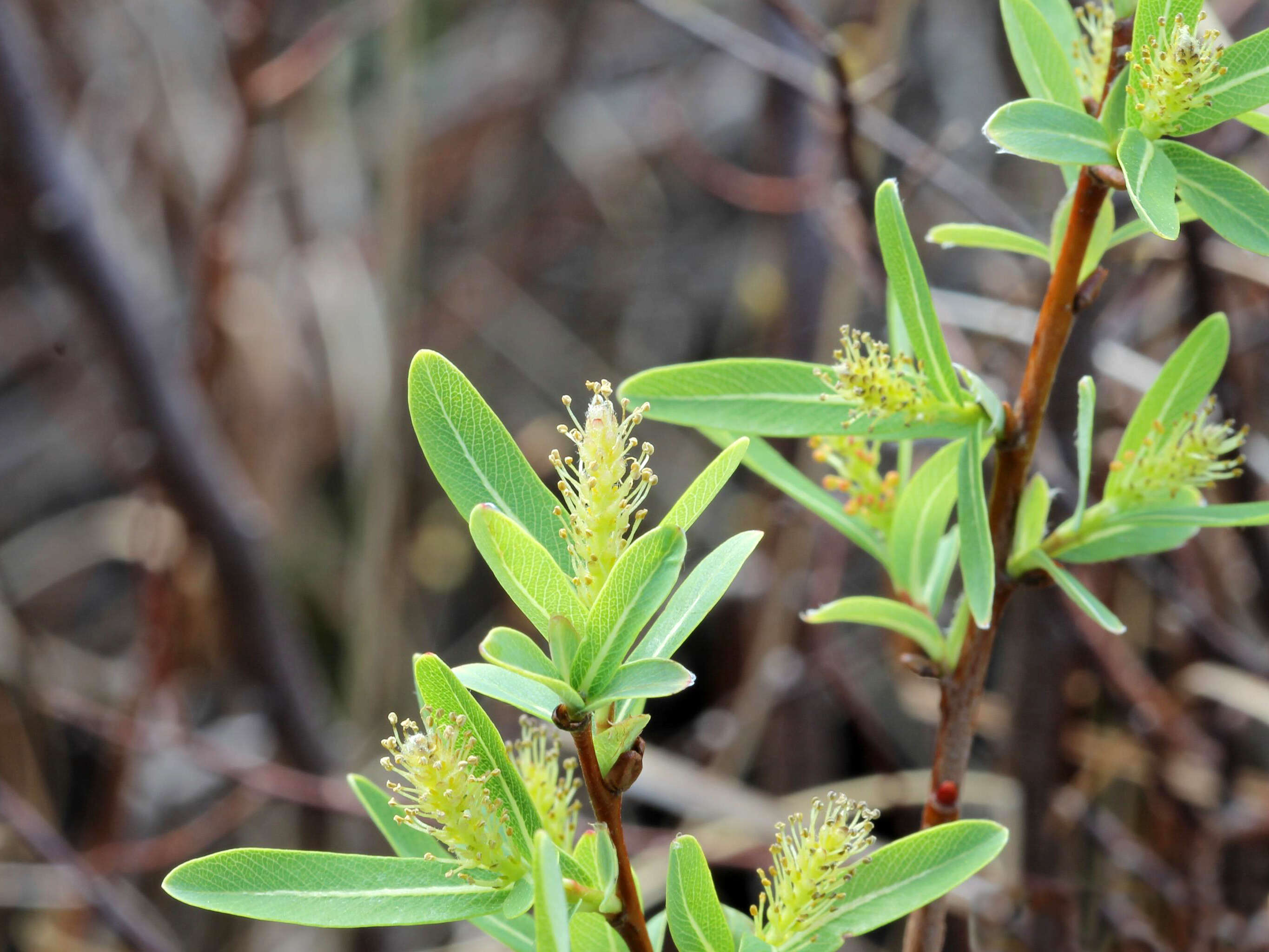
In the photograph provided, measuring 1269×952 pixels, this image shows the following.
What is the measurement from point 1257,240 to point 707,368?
211mm

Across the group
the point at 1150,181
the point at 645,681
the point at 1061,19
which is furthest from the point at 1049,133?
the point at 645,681

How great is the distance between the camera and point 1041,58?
44cm

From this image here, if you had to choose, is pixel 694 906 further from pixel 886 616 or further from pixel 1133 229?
pixel 1133 229

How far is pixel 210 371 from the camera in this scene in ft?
5.11

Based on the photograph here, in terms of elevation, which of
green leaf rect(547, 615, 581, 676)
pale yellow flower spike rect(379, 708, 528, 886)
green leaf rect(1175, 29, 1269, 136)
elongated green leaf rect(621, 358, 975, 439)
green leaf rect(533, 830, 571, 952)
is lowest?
green leaf rect(533, 830, 571, 952)

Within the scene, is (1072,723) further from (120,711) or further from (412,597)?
(120,711)

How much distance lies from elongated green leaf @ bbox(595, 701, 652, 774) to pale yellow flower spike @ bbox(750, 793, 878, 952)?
0.24 ft

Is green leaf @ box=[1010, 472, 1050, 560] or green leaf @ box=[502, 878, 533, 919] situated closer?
green leaf @ box=[502, 878, 533, 919]

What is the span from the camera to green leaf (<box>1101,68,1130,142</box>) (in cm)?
41

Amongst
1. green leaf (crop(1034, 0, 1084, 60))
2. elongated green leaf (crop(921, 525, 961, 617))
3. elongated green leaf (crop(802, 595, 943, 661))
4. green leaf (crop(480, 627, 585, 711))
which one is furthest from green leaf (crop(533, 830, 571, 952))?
green leaf (crop(1034, 0, 1084, 60))

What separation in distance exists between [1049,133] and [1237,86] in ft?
0.23

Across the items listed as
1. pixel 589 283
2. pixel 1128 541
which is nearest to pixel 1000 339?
pixel 1128 541

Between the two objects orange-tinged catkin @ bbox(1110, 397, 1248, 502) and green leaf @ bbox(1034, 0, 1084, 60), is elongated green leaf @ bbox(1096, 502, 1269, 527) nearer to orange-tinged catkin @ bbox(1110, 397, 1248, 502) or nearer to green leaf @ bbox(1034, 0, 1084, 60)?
orange-tinged catkin @ bbox(1110, 397, 1248, 502)

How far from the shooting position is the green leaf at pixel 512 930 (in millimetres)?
430
